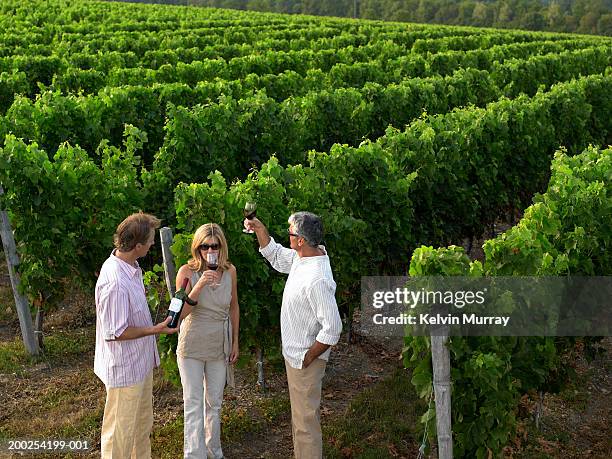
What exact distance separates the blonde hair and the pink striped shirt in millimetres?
391

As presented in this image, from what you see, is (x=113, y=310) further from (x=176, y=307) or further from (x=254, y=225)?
(x=254, y=225)

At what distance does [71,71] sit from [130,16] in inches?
1049

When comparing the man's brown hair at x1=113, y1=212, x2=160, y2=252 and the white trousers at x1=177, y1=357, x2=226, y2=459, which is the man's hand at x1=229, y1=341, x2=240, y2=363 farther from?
the man's brown hair at x1=113, y1=212, x2=160, y2=252

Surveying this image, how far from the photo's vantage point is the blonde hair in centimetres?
519

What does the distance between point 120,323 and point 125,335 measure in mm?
93

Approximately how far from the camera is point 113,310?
192 inches

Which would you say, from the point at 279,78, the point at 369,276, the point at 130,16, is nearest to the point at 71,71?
the point at 279,78

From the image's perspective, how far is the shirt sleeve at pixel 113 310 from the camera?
488 centimetres

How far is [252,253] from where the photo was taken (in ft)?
21.9

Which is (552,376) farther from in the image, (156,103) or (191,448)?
(156,103)

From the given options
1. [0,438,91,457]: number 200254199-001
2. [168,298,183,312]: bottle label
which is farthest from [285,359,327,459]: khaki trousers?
[0,438,91,457]: number 200254199-001

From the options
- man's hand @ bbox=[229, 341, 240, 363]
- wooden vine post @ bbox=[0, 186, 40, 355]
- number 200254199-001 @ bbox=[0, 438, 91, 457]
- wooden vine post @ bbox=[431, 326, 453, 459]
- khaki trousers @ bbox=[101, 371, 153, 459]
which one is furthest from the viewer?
wooden vine post @ bbox=[0, 186, 40, 355]

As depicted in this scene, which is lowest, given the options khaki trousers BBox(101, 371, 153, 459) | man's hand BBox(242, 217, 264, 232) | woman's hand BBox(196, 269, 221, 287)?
khaki trousers BBox(101, 371, 153, 459)

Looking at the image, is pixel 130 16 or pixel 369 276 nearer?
pixel 369 276
